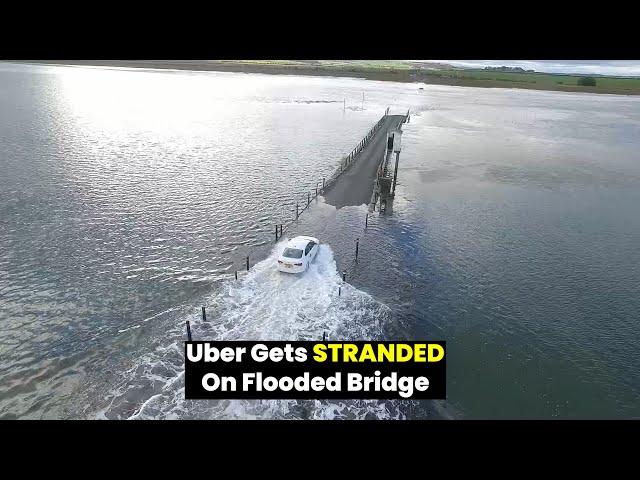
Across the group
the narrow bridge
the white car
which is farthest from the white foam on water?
the narrow bridge

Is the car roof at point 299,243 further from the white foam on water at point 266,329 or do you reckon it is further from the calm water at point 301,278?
the calm water at point 301,278

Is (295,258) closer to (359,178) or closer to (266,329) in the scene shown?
(266,329)

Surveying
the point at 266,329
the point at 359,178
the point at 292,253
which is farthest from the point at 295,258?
the point at 359,178

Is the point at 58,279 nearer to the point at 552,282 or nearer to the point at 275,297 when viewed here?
the point at 275,297

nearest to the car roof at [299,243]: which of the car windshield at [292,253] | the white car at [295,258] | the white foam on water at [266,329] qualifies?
the white car at [295,258]

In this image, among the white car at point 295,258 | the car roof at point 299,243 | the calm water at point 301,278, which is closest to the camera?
the calm water at point 301,278

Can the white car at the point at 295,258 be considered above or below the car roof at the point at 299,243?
below

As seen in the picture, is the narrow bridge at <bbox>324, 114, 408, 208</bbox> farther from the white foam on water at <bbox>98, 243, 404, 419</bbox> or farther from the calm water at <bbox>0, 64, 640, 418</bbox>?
the white foam on water at <bbox>98, 243, 404, 419</bbox>
